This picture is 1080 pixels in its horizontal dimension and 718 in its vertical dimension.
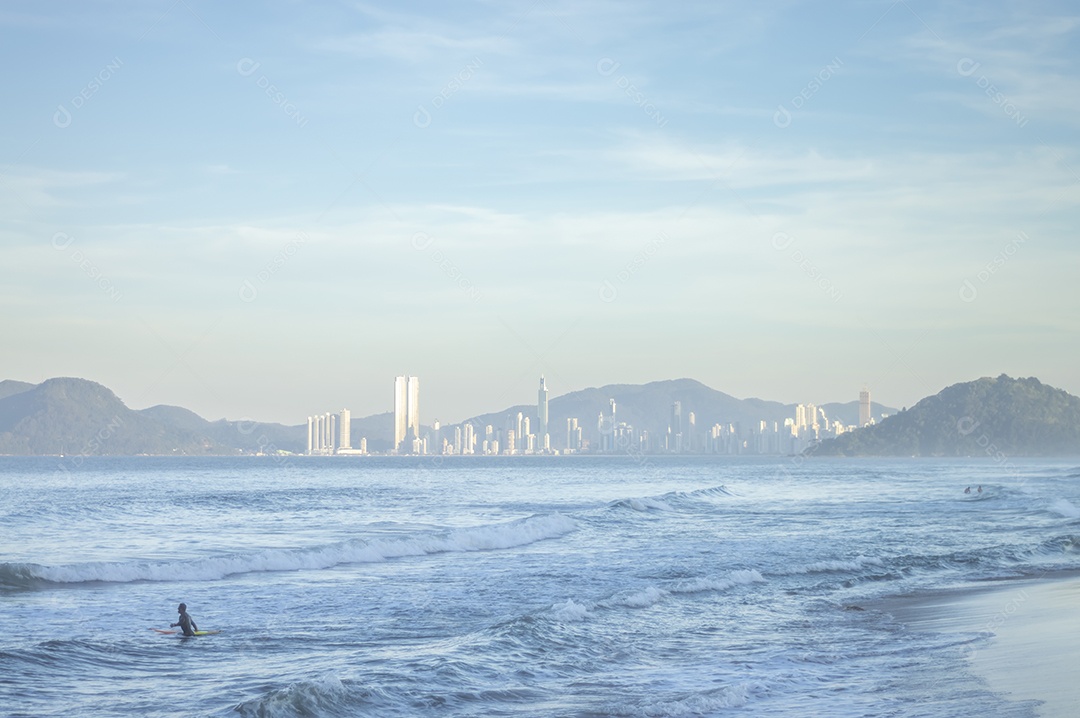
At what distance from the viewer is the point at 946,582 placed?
26.2 m

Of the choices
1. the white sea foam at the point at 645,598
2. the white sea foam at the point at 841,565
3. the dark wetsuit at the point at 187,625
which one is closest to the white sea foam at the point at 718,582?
the white sea foam at the point at 645,598

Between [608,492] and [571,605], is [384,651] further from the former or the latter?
[608,492]

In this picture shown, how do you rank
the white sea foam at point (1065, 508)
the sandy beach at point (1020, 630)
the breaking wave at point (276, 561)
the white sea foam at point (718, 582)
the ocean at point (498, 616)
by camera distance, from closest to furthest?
the sandy beach at point (1020, 630) → the ocean at point (498, 616) → the white sea foam at point (718, 582) → the breaking wave at point (276, 561) → the white sea foam at point (1065, 508)

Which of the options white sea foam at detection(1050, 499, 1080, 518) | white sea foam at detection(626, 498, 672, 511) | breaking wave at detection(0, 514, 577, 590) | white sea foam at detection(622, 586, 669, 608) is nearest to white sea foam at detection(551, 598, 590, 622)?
white sea foam at detection(622, 586, 669, 608)

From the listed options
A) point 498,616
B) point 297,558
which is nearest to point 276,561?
point 297,558

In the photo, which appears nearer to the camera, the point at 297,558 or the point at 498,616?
the point at 498,616

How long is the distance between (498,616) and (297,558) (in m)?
11.2

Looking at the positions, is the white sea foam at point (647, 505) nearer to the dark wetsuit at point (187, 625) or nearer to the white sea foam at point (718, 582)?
the white sea foam at point (718, 582)

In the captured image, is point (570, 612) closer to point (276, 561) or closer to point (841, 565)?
point (276, 561)

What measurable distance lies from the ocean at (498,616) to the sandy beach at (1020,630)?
38 centimetres

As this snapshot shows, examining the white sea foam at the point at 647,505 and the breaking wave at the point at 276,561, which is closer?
the breaking wave at the point at 276,561

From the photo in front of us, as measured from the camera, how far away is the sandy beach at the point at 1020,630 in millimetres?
12836

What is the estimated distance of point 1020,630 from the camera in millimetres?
17609

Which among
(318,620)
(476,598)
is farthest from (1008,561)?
(318,620)
